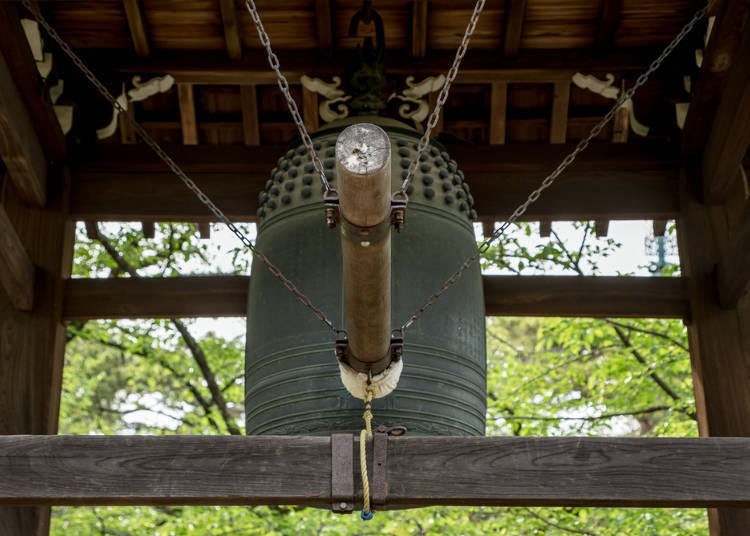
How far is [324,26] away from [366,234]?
2.30 meters

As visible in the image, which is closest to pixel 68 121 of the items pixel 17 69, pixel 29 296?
pixel 17 69

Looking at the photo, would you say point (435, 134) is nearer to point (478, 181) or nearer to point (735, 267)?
point (478, 181)

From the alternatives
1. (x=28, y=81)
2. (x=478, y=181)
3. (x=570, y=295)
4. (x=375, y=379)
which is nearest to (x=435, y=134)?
(x=478, y=181)

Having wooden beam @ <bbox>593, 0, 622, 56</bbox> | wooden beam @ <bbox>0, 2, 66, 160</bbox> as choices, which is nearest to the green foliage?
wooden beam @ <bbox>593, 0, 622, 56</bbox>

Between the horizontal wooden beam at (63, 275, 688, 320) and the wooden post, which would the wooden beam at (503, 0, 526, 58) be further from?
the wooden post

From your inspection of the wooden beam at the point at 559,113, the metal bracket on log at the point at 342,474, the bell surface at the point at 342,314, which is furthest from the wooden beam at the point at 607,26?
the metal bracket on log at the point at 342,474

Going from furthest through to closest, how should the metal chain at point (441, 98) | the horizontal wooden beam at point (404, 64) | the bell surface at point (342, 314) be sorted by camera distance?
the horizontal wooden beam at point (404, 64) < the bell surface at point (342, 314) < the metal chain at point (441, 98)

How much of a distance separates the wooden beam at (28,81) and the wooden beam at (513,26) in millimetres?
1898

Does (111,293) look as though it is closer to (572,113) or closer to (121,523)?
(572,113)

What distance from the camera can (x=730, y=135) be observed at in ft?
15.4

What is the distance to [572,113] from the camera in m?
5.43

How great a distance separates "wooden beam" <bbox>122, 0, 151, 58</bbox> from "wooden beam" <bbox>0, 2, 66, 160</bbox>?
411 millimetres

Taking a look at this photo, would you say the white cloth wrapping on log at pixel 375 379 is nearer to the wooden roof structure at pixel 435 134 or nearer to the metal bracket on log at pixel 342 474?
the metal bracket on log at pixel 342 474

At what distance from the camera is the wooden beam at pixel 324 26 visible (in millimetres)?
4801
